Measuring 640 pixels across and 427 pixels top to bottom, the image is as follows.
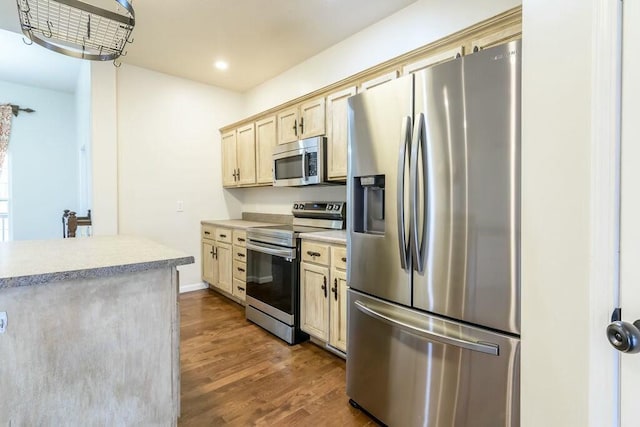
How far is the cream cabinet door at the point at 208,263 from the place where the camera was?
3.93 m

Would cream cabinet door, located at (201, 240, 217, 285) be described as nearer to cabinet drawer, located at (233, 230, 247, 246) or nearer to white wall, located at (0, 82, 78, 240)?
cabinet drawer, located at (233, 230, 247, 246)

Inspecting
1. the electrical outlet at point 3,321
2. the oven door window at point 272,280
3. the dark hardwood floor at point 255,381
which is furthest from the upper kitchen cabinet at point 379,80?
the electrical outlet at point 3,321

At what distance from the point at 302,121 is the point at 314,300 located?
5.41ft

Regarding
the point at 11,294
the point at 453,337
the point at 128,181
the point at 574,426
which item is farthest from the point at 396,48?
the point at 128,181

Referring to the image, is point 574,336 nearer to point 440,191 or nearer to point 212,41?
point 440,191

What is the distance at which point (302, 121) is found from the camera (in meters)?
3.04

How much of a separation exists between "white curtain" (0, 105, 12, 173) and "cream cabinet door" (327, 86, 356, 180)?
17.1ft

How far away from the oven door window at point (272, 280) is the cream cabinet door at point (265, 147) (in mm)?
923

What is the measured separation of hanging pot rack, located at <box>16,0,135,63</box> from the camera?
5.06 ft

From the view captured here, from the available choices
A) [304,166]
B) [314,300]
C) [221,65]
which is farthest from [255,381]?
[221,65]

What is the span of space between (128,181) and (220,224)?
3.76ft

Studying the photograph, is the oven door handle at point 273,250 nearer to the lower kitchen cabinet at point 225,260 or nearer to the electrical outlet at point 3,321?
the lower kitchen cabinet at point 225,260

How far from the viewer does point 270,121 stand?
3.46 meters

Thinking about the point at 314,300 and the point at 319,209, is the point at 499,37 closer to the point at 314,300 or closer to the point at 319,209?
the point at 319,209
